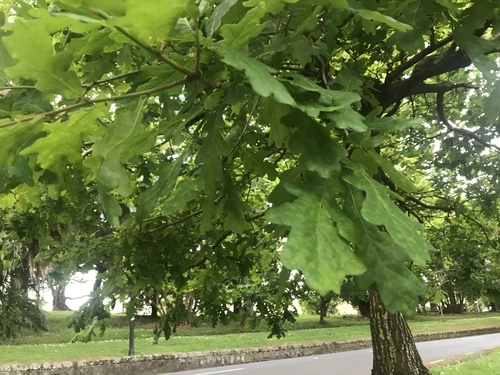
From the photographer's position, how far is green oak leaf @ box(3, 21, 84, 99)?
851 mm

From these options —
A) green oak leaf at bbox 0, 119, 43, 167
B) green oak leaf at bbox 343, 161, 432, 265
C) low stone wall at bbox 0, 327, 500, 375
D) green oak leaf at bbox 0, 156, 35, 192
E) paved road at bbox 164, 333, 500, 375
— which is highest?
green oak leaf at bbox 0, 156, 35, 192

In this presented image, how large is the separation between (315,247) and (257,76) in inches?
13.4

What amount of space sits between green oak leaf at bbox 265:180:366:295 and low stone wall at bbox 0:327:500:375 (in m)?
11.3

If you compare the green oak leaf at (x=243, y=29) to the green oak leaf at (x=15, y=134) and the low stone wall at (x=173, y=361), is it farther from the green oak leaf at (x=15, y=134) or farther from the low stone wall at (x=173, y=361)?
the low stone wall at (x=173, y=361)

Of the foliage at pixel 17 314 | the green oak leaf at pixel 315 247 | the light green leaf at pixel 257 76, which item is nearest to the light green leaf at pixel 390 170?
the green oak leaf at pixel 315 247

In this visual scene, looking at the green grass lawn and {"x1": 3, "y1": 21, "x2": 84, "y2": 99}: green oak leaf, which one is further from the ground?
{"x1": 3, "y1": 21, "x2": 84, "y2": 99}: green oak leaf

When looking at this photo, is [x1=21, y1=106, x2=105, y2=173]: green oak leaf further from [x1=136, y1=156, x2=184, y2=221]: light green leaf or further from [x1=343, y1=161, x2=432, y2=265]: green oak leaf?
[x1=343, y1=161, x2=432, y2=265]: green oak leaf

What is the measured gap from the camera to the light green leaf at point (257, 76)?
36.7 inches

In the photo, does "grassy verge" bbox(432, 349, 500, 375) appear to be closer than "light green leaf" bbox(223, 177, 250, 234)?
No

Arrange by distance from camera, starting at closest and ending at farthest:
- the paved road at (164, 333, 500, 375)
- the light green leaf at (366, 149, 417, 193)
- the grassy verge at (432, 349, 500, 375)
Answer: the light green leaf at (366, 149, 417, 193) → the grassy verge at (432, 349, 500, 375) → the paved road at (164, 333, 500, 375)

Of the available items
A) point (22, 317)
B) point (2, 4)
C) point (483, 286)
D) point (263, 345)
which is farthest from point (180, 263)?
point (22, 317)

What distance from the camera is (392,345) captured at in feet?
16.3

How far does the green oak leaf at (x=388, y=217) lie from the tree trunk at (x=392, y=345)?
4.03 metres

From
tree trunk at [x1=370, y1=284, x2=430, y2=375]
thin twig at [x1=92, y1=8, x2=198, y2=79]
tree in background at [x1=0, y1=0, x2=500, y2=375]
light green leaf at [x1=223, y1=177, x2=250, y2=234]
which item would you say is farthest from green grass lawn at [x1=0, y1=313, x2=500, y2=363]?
thin twig at [x1=92, y1=8, x2=198, y2=79]
